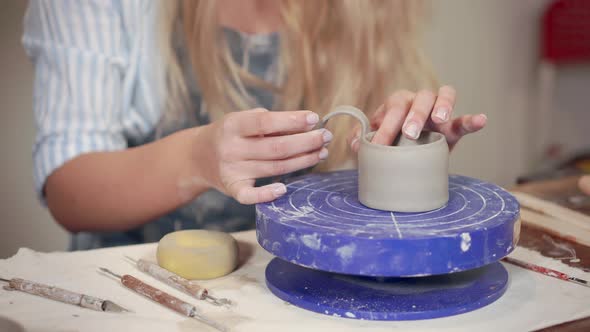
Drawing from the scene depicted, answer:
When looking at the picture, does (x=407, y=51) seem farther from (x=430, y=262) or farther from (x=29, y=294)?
(x=29, y=294)

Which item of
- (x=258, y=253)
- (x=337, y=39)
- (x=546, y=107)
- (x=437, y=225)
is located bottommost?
(x=546, y=107)

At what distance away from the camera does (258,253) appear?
3.35 feet

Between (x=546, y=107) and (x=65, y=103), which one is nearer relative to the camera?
(x=65, y=103)

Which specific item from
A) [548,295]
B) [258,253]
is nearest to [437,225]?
[548,295]

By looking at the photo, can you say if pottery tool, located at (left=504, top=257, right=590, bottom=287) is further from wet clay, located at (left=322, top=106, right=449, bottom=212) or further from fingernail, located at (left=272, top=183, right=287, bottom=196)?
fingernail, located at (left=272, top=183, right=287, bottom=196)

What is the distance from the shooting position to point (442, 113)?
0.97 meters

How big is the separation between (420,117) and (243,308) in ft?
1.21

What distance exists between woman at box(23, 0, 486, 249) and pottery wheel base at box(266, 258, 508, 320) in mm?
241

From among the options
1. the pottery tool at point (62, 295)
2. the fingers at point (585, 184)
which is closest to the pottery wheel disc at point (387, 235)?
the pottery tool at point (62, 295)

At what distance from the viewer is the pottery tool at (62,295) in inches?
32.0

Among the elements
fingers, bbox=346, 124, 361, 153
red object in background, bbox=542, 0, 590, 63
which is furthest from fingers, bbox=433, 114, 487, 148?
red object in background, bbox=542, 0, 590, 63

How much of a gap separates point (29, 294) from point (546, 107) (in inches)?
101

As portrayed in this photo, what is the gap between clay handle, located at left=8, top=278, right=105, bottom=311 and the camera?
817 mm

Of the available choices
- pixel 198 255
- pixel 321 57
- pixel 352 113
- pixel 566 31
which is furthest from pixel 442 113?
pixel 566 31
